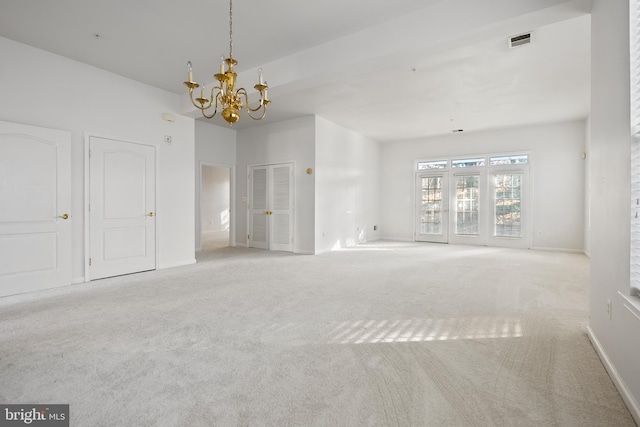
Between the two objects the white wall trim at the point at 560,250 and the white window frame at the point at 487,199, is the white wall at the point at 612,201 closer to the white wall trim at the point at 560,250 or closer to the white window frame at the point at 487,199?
the white wall trim at the point at 560,250

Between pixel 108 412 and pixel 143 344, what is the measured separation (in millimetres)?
821

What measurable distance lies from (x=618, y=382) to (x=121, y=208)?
5650mm

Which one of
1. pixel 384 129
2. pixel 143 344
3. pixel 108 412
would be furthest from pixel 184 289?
pixel 384 129

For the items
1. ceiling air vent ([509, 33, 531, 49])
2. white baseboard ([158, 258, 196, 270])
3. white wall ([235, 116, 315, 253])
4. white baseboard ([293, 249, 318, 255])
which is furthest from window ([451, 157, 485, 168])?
white baseboard ([158, 258, 196, 270])

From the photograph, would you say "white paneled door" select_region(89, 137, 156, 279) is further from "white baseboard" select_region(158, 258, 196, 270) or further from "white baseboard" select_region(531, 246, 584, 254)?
"white baseboard" select_region(531, 246, 584, 254)

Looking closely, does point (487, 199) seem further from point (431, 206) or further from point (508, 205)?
point (431, 206)

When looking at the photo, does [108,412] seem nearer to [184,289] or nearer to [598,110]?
[184,289]

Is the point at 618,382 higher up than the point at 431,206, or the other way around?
the point at 431,206

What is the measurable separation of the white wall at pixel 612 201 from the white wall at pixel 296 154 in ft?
16.2

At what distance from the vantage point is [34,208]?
3941 mm

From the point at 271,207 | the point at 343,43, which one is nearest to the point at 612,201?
the point at 343,43

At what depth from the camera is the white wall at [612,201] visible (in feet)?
5.82

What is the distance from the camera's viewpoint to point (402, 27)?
3.37 m

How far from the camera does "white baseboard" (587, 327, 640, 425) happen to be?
160cm
